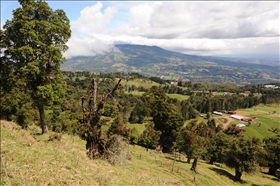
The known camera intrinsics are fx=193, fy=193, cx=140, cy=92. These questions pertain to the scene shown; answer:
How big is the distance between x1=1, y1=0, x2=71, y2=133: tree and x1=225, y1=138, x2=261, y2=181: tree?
1153 inches

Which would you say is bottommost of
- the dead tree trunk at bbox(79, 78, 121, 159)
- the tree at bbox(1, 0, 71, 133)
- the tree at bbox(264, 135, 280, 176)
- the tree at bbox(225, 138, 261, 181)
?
the tree at bbox(264, 135, 280, 176)

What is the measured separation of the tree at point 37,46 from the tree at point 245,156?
29279 mm

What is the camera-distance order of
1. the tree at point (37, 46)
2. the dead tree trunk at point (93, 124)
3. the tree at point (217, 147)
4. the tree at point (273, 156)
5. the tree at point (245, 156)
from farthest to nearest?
1. the tree at point (217, 147)
2. the tree at point (273, 156)
3. the tree at point (245, 156)
4. the tree at point (37, 46)
5. the dead tree trunk at point (93, 124)

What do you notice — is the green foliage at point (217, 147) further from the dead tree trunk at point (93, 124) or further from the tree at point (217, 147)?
the dead tree trunk at point (93, 124)

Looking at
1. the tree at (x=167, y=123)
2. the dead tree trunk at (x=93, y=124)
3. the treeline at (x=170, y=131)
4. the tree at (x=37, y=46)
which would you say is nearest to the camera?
the dead tree trunk at (x=93, y=124)

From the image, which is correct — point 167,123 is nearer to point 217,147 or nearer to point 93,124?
point 217,147

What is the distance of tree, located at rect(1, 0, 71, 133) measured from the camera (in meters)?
16.2

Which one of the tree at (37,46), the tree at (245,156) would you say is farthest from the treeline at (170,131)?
the tree at (37,46)

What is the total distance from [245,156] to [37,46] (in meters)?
33.4

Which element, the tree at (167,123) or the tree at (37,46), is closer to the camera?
the tree at (37,46)

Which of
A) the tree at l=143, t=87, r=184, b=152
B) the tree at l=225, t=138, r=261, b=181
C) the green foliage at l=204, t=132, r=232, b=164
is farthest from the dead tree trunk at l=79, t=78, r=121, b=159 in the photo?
the tree at l=143, t=87, r=184, b=152

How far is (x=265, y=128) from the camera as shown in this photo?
82.7 m

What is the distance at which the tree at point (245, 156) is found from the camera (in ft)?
101

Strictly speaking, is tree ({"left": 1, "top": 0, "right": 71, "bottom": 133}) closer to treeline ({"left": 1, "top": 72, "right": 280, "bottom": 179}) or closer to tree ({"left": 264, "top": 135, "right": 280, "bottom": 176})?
treeline ({"left": 1, "top": 72, "right": 280, "bottom": 179})
